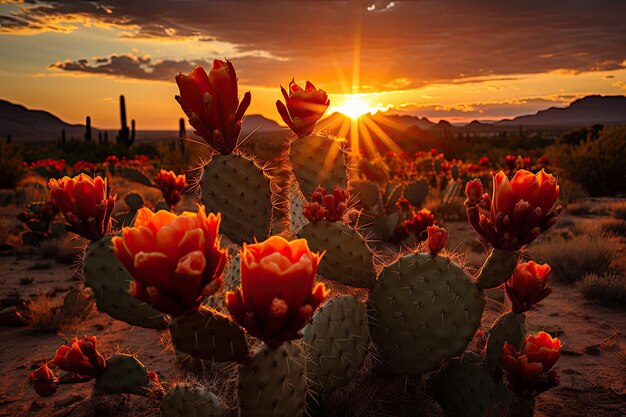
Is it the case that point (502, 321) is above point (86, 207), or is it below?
below

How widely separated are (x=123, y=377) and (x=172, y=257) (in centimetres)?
194

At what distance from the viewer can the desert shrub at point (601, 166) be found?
15.0 m

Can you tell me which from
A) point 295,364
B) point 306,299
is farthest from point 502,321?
point 306,299

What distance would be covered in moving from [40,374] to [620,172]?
51.9ft

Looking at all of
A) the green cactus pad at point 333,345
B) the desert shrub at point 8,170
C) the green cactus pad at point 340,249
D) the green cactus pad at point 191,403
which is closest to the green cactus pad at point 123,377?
the green cactus pad at point 191,403

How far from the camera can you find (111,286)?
131 inches

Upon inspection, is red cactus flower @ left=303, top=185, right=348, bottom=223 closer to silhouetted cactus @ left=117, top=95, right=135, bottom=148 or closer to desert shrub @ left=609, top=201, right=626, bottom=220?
desert shrub @ left=609, top=201, right=626, bottom=220

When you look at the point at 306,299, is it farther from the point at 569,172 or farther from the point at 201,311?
the point at 569,172

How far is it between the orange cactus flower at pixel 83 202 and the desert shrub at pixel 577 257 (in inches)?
239

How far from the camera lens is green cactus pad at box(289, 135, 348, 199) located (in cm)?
409

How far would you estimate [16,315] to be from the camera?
19.8 ft

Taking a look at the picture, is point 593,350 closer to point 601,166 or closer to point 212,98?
point 212,98

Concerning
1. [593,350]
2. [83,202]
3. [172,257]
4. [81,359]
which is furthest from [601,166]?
[172,257]

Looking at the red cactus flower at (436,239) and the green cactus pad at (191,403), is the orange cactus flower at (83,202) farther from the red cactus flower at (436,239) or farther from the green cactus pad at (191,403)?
the red cactus flower at (436,239)
